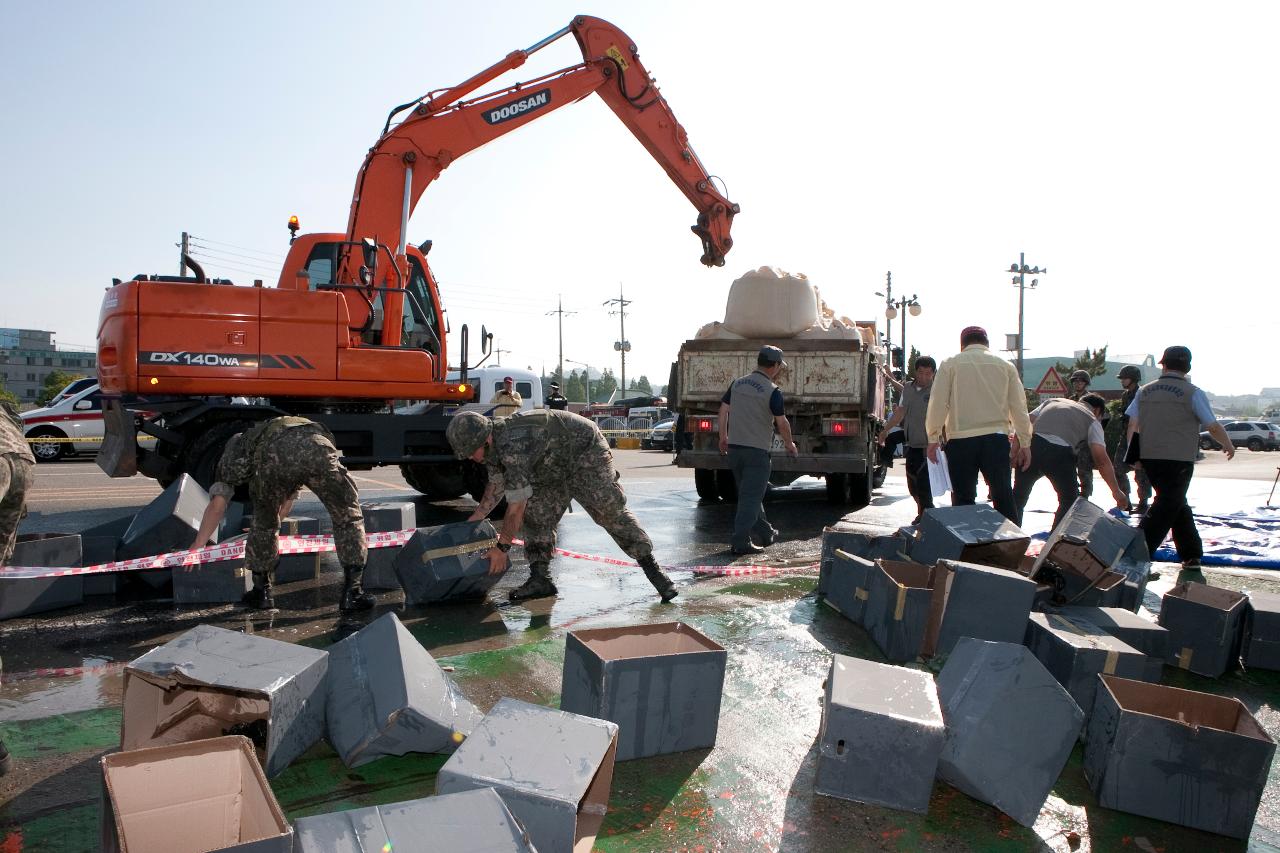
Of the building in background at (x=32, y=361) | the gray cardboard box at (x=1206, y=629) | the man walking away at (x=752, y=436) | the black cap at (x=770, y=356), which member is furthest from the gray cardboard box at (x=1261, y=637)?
the building in background at (x=32, y=361)

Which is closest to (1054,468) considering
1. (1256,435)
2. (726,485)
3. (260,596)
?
(726,485)

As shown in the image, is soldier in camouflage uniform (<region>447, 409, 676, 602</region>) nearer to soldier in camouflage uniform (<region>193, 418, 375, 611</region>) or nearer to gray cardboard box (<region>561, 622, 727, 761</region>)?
soldier in camouflage uniform (<region>193, 418, 375, 611</region>)

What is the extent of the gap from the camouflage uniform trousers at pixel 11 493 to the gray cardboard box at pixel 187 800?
1.78 metres

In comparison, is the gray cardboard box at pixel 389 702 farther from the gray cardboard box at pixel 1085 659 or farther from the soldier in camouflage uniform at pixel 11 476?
the gray cardboard box at pixel 1085 659

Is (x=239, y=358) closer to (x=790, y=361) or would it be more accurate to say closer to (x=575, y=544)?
(x=575, y=544)

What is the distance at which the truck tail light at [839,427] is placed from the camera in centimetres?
970

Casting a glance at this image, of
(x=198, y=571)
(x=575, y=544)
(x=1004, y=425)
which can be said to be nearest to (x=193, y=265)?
(x=198, y=571)

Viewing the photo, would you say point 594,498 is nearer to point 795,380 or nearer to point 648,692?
point 648,692

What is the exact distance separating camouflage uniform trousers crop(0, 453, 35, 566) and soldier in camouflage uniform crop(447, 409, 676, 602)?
2.13m

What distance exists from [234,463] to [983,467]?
504 cm

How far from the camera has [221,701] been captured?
3082 mm

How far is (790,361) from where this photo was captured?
980 centimetres

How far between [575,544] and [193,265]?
166 inches

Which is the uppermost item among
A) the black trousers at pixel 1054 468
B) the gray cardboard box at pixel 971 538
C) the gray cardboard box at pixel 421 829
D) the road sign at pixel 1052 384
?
the road sign at pixel 1052 384
